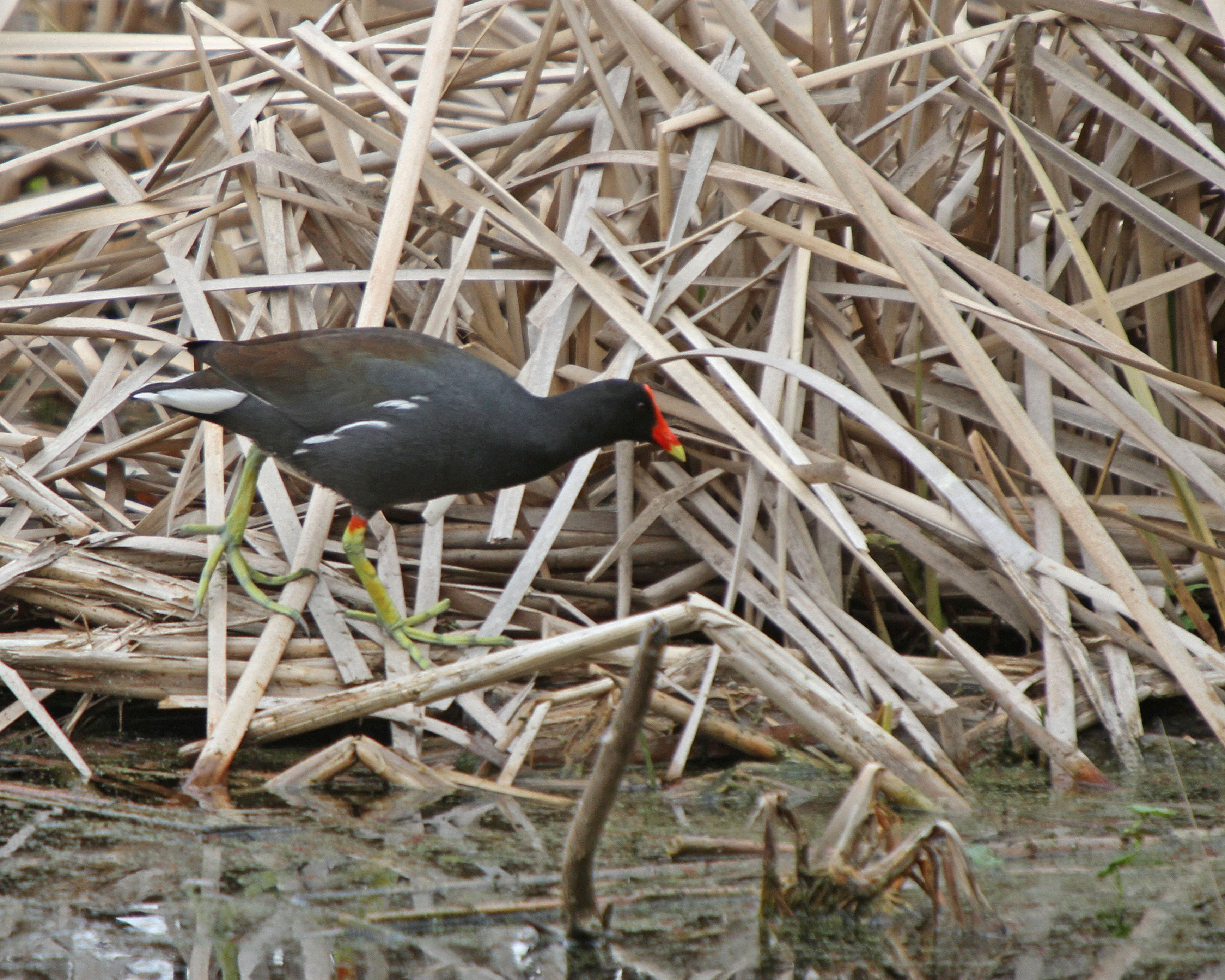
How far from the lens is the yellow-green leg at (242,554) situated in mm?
2574

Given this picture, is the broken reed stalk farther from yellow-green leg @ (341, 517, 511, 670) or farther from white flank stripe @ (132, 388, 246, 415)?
white flank stripe @ (132, 388, 246, 415)

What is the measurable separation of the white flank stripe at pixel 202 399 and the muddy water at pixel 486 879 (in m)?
0.74

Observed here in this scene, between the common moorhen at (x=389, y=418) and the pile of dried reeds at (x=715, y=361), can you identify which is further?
the common moorhen at (x=389, y=418)

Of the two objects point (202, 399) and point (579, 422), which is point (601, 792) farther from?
point (202, 399)

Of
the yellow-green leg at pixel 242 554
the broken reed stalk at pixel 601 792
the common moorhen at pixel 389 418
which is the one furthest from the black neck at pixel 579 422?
the broken reed stalk at pixel 601 792

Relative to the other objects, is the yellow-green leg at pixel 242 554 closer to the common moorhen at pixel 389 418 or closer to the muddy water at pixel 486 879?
the common moorhen at pixel 389 418

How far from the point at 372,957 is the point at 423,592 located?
1.21 m

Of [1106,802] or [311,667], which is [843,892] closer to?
[1106,802]

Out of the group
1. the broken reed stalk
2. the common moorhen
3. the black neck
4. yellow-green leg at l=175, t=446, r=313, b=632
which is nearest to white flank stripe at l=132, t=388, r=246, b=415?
the common moorhen

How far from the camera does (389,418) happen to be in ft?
8.30

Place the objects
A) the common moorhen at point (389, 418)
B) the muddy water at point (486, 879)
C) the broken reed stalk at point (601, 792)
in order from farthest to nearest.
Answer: the common moorhen at point (389, 418)
the muddy water at point (486, 879)
the broken reed stalk at point (601, 792)

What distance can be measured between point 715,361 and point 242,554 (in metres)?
1.11

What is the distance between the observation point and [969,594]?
267 centimetres

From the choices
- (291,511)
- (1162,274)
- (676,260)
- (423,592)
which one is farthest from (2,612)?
(1162,274)
